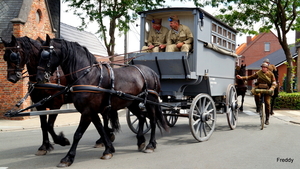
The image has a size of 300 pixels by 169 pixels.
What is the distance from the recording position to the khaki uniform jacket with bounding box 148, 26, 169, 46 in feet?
27.9

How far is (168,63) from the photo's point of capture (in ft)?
24.6

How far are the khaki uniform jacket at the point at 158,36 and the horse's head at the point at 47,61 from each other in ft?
11.7

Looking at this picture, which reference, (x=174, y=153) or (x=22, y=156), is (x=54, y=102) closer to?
(x=22, y=156)

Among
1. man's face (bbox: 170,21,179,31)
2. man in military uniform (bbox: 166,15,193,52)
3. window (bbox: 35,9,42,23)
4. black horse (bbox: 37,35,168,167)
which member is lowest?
black horse (bbox: 37,35,168,167)

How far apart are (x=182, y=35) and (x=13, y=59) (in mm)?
4121

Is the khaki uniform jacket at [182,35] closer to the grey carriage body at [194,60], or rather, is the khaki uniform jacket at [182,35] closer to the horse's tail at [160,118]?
the grey carriage body at [194,60]

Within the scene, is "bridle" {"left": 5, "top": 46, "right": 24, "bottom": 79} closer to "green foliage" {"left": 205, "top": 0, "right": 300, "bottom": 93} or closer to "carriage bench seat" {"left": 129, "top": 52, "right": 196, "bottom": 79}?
"carriage bench seat" {"left": 129, "top": 52, "right": 196, "bottom": 79}

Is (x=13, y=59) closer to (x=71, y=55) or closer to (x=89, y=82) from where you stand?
(x=71, y=55)

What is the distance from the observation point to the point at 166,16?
8.80 metres

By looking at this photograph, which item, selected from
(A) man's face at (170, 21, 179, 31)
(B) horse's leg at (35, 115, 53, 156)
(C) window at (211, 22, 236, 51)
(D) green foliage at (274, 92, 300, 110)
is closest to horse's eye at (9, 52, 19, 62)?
(B) horse's leg at (35, 115, 53, 156)

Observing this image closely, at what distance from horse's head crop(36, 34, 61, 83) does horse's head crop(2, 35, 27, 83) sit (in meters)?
0.69

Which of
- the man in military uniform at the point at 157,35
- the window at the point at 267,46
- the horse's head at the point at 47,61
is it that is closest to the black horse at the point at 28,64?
the horse's head at the point at 47,61

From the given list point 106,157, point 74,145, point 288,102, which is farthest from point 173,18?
point 288,102

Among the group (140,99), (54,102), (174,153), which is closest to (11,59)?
(54,102)
